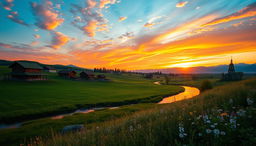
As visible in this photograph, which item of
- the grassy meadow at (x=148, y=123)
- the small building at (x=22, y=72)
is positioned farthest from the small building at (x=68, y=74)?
the grassy meadow at (x=148, y=123)

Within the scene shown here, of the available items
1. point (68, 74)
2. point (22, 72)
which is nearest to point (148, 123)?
point (22, 72)

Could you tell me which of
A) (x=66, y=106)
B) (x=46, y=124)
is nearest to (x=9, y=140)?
(x=46, y=124)

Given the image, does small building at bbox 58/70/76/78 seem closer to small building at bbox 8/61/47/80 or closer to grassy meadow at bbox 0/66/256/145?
small building at bbox 8/61/47/80

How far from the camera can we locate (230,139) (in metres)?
2.19

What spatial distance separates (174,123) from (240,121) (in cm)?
164

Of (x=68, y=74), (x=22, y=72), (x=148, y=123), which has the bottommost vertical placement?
(x=148, y=123)

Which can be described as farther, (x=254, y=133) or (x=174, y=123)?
(x=174, y=123)

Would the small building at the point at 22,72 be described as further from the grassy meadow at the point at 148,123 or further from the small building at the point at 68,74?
the grassy meadow at the point at 148,123

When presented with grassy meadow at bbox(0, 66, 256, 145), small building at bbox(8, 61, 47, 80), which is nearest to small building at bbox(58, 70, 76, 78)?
small building at bbox(8, 61, 47, 80)

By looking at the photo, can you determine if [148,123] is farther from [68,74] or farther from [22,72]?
[68,74]

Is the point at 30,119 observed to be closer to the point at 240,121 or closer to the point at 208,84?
the point at 240,121

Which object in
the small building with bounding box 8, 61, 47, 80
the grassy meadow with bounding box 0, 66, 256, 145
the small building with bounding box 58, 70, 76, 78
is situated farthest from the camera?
the small building with bounding box 58, 70, 76, 78

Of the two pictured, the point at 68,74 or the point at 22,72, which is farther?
the point at 68,74

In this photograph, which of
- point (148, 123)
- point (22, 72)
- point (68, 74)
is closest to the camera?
point (148, 123)
